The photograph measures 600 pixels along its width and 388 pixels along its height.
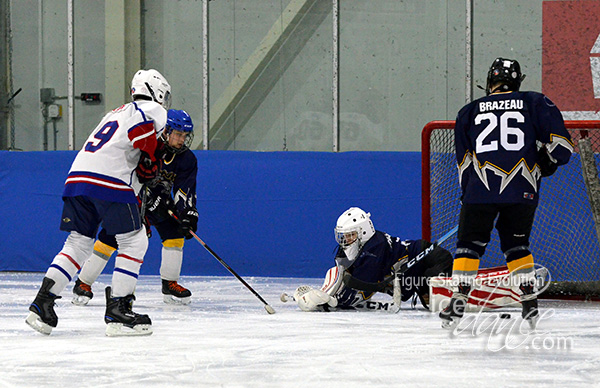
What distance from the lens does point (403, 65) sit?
7.15 m

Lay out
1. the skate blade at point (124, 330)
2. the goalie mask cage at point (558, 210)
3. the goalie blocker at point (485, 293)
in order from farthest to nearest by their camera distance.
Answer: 1. the goalie mask cage at point (558, 210)
2. the goalie blocker at point (485, 293)
3. the skate blade at point (124, 330)

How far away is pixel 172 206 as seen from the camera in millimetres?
4707

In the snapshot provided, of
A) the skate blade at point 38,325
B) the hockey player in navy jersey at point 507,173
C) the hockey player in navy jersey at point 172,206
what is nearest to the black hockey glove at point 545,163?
the hockey player in navy jersey at point 507,173

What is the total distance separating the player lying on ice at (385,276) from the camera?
13.9 ft

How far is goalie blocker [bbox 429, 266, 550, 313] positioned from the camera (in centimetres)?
421

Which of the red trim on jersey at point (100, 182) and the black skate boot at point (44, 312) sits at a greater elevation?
the red trim on jersey at point (100, 182)

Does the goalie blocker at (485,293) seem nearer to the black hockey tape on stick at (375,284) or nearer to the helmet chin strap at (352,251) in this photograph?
the black hockey tape on stick at (375,284)

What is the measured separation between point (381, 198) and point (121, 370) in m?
3.83

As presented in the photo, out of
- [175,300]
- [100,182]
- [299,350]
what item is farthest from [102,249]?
[299,350]

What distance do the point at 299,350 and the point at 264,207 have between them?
335cm

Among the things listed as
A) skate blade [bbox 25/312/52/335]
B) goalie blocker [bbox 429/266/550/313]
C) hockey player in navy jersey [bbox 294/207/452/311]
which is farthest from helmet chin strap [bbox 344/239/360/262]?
skate blade [bbox 25/312/52/335]

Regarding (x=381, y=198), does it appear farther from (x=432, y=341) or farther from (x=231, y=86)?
(x=432, y=341)

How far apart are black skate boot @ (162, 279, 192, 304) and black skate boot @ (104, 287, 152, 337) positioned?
1.21 m

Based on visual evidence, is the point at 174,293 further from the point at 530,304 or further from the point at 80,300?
the point at 530,304
